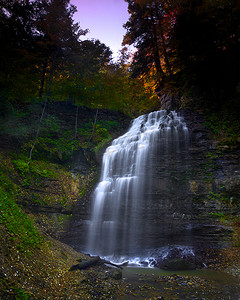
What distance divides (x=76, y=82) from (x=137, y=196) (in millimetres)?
9886

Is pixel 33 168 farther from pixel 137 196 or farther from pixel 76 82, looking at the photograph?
pixel 76 82

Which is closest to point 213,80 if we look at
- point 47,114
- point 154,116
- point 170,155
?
point 154,116

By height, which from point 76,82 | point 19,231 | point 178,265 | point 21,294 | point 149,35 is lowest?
point 178,265

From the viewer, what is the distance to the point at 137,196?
10023 mm

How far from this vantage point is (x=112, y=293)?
439cm

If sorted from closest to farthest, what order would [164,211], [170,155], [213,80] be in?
[164,211] < [170,155] < [213,80]

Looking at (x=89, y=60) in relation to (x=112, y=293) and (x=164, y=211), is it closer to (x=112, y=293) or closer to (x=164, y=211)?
(x=164, y=211)

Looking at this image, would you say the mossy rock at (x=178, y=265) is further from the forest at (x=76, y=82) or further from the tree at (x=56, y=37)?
the tree at (x=56, y=37)

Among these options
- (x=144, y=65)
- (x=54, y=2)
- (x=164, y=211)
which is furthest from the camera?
(x=144, y=65)

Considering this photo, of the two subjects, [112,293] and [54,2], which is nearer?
[112,293]

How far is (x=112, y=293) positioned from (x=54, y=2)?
18923 millimetres

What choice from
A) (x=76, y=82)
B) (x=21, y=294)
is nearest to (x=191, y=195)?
(x=21, y=294)

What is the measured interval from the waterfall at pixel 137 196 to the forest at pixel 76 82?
5.55 feet

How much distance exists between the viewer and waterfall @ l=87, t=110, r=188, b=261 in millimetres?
9320
